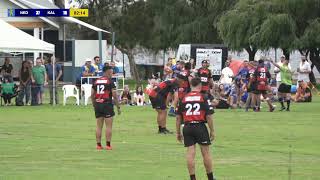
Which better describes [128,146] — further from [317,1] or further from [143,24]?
[143,24]

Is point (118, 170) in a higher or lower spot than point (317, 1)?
lower

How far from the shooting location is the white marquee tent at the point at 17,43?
112ft

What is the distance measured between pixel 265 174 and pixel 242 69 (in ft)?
64.5

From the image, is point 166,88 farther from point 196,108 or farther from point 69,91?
point 69,91

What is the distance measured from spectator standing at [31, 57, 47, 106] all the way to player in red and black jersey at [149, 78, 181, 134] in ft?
44.0

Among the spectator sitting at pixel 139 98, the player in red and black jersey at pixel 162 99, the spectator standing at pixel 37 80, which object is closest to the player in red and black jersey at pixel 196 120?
the player in red and black jersey at pixel 162 99

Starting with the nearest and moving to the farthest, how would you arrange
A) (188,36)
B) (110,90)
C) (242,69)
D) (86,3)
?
(110,90) < (242,69) < (188,36) < (86,3)

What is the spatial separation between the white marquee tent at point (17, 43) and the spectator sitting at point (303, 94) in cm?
1058

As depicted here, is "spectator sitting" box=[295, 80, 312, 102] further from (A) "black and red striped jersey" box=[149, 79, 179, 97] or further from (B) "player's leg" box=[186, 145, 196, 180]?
(B) "player's leg" box=[186, 145, 196, 180]

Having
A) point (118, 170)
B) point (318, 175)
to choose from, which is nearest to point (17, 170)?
point (118, 170)

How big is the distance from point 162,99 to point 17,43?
13.4 metres

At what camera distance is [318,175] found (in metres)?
14.6

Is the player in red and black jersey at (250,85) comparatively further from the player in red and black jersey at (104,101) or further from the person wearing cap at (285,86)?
Result: the player in red and black jersey at (104,101)

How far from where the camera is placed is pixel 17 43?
34.5 m
